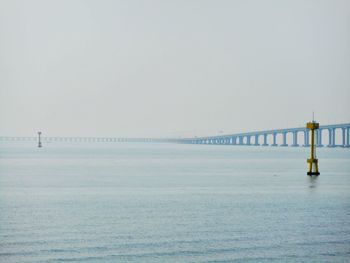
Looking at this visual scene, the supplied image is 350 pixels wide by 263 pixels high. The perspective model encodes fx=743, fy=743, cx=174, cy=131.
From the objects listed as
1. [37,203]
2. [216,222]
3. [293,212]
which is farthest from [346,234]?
[37,203]

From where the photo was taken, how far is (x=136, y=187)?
153 feet

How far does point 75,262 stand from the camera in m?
18.2

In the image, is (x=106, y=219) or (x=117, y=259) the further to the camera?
(x=106, y=219)

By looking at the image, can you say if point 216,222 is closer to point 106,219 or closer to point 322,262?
point 106,219

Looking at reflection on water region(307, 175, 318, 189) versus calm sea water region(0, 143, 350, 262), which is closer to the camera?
calm sea water region(0, 143, 350, 262)

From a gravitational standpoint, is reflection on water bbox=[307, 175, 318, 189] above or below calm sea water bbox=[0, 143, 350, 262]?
below

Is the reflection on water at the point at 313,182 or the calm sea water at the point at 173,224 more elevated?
the calm sea water at the point at 173,224

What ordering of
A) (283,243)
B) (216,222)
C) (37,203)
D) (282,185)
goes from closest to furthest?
1. (283,243)
2. (216,222)
3. (37,203)
4. (282,185)

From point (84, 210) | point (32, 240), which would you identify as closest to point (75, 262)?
point (32, 240)

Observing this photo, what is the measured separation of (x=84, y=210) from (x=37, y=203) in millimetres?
4332

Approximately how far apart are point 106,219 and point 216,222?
408cm

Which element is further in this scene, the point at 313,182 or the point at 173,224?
the point at 313,182

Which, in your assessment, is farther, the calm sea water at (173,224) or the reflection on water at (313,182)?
the reflection on water at (313,182)

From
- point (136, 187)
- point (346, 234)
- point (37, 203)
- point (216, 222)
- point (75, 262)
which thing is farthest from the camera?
point (136, 187)
